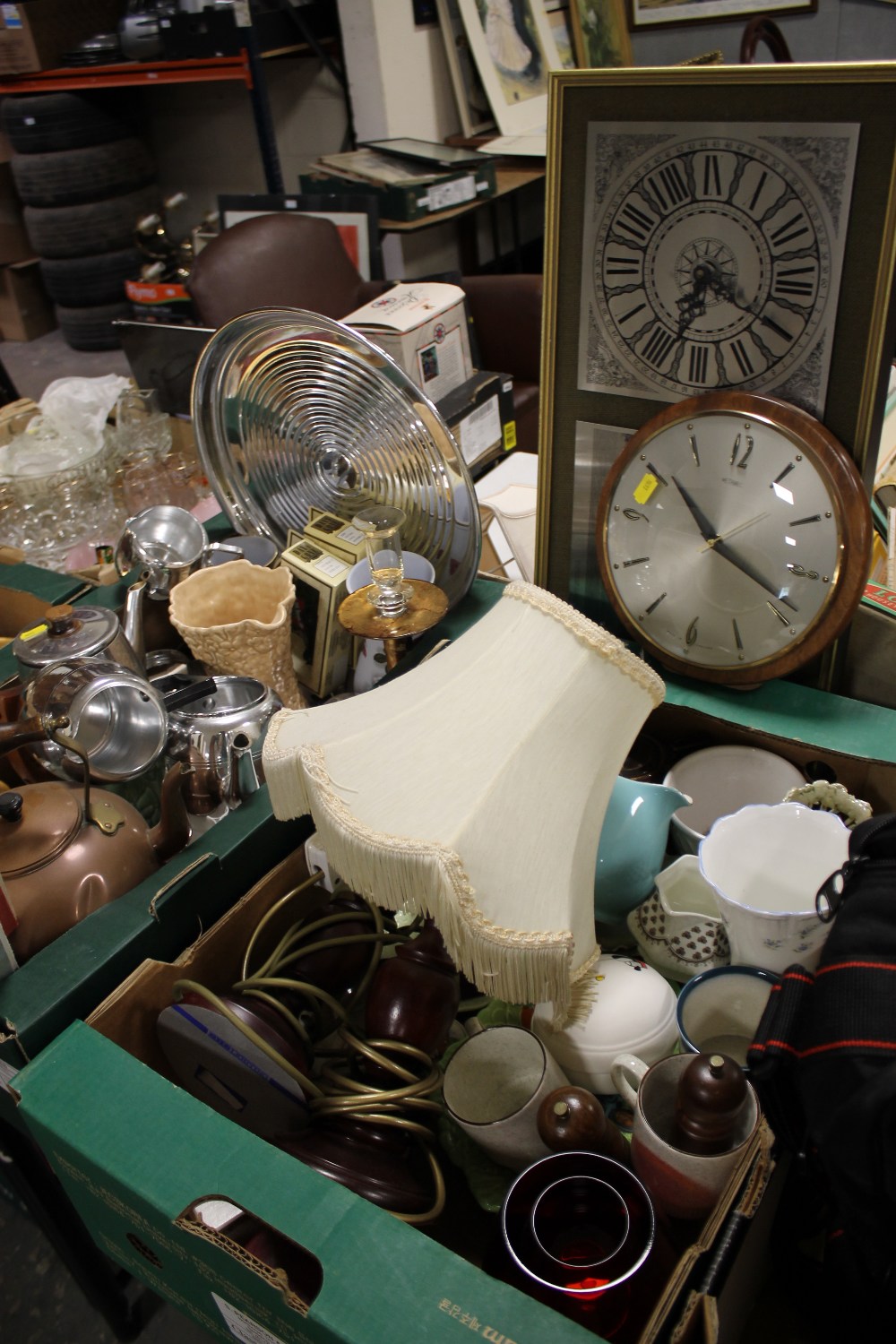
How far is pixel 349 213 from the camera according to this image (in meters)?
2.75

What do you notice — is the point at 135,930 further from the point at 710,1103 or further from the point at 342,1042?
the point at 710,1103

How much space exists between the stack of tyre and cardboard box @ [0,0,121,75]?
0.47 ft

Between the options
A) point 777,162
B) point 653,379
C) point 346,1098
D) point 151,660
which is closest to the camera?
point 346,1098

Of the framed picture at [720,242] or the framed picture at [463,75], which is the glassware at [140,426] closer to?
the framed picture at [720,242]

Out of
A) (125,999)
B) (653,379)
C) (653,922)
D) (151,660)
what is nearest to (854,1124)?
(653,922)

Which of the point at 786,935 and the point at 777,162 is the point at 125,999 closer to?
the point at 786,935

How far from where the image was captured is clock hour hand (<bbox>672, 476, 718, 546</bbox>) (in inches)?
42.6

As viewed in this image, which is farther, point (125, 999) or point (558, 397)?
point (558, 397)

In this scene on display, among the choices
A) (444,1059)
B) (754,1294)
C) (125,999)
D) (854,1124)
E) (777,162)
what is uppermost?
(777,162)

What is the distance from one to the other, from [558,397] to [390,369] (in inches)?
8.4

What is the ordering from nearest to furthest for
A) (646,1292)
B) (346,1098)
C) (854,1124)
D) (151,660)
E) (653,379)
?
(854,1124)
(646,1292)
(346,1098)
(653,379)
(151,660)

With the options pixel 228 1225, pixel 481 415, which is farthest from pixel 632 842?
pixel 481 415

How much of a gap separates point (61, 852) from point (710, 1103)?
0.65m

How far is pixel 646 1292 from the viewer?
0.69 metres
